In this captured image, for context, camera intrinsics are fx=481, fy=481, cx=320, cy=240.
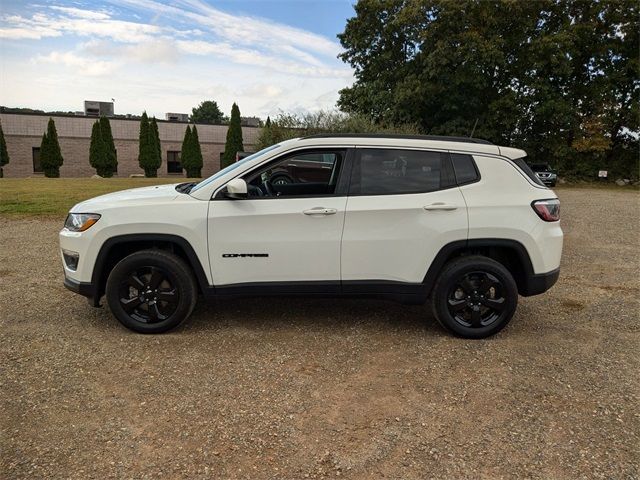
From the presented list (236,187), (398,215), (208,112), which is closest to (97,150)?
(236,187)

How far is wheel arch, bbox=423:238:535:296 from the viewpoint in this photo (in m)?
4.15

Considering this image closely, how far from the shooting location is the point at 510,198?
13.7 feet

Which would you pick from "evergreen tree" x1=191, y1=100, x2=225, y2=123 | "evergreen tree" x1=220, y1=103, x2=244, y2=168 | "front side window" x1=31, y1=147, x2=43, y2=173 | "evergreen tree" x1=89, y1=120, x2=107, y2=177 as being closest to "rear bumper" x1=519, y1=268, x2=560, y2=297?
"evergreen tree" x1=220, y1=103, x2=244, y2=168

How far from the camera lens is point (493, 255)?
14.5 feet

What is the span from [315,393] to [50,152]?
1397 inches

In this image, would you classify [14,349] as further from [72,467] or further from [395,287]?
[395,287]

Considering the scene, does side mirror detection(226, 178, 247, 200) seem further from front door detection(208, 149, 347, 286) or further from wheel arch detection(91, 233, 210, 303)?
wheel arch detection(91, 233, 210, 303)

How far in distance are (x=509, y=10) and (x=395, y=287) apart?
29.7m

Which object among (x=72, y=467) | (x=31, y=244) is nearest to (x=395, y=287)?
(x=72, y=467)

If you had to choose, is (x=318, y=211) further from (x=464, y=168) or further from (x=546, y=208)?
(x=546, y=208)

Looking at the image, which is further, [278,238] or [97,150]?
[97,150]

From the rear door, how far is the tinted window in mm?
55

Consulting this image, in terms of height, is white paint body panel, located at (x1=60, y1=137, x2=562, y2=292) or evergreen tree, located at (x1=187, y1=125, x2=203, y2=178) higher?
evergreen tree, located at (x1=187, y1=125, x2=203, y2=178)

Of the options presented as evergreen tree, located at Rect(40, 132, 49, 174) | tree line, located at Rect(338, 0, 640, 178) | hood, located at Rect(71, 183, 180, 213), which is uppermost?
tree line, located at Rect(338, 0, 640, 178)
